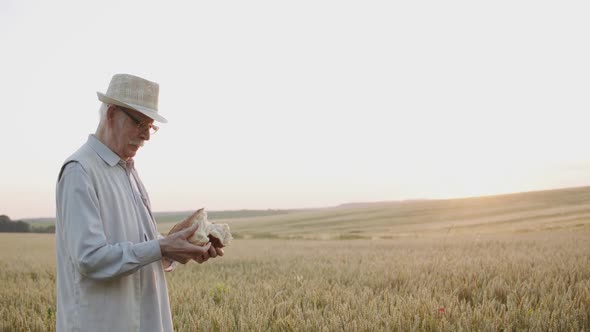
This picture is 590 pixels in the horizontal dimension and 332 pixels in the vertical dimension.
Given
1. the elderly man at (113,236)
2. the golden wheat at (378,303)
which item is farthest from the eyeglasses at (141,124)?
the golden wheat at (378,303)

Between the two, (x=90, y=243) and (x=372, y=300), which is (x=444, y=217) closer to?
(x=372, y=300)

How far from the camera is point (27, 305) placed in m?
5.39

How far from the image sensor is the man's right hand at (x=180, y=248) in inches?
89.3

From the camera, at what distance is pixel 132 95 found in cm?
247

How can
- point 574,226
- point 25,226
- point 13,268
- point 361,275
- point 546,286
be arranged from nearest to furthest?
1. point 546,286
2. point 361,275
3. point 13,268
4. point 574,226
5. point 25,226

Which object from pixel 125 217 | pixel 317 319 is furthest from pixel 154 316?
pixel 317 319

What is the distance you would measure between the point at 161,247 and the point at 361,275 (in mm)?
4864

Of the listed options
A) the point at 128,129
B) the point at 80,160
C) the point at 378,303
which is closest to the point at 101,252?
the point at 80,160

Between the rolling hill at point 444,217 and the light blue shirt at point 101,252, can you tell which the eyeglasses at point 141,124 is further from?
the rolling hill at point 444,217

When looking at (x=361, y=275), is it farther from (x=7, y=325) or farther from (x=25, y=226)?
(x=25, y=226)

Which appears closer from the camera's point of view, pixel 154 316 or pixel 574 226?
pixel 154 316

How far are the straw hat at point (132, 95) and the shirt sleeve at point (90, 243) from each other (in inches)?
16.3

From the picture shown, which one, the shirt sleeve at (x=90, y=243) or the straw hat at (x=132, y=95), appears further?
the straw hat at (x=132, y=95)

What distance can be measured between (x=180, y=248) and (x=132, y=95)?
0.87 metres
